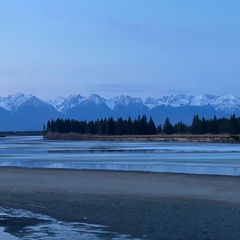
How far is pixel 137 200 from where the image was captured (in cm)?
2202

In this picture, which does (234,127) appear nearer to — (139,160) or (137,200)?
(139,160)

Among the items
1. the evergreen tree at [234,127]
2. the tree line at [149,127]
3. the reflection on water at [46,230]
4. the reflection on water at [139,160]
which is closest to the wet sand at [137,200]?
the reflection on water at [46,230]

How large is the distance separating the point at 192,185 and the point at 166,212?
866 cm

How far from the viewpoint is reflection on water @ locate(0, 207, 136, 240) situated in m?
15.0

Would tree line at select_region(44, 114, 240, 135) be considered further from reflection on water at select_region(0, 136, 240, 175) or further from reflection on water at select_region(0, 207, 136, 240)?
reflection on water at select_region(0, 207, 136, 240)

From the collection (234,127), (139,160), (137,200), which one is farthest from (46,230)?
(234,127)

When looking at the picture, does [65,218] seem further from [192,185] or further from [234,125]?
[234,125]

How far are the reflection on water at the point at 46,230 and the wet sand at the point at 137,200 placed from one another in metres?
0.50

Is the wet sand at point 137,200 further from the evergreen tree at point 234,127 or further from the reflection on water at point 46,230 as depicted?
the evergreen tree at point 234,127

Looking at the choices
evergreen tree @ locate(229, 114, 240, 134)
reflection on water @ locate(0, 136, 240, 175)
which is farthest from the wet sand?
evergreen tree @ locate(229, 114, 240, 134)

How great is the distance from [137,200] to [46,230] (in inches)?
258

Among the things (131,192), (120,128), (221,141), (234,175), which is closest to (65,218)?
(131,192)

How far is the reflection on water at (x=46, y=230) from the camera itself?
49.2 ft

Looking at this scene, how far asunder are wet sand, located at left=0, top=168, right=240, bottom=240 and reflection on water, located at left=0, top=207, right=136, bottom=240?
502 mm
